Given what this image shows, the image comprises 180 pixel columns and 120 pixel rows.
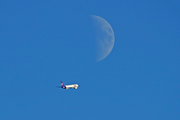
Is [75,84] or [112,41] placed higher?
[112,41]

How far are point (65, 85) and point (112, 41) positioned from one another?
30.0 m

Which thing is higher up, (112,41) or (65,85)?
(112,41)

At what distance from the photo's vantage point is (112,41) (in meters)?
172

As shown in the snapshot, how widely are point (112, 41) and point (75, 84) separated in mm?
26554

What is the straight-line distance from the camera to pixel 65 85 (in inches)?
6609

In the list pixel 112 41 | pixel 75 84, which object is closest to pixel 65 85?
pixel 75 84

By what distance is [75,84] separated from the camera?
167500 millimetres

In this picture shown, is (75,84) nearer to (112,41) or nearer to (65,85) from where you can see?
(65,85)

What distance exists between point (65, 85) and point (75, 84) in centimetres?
463
